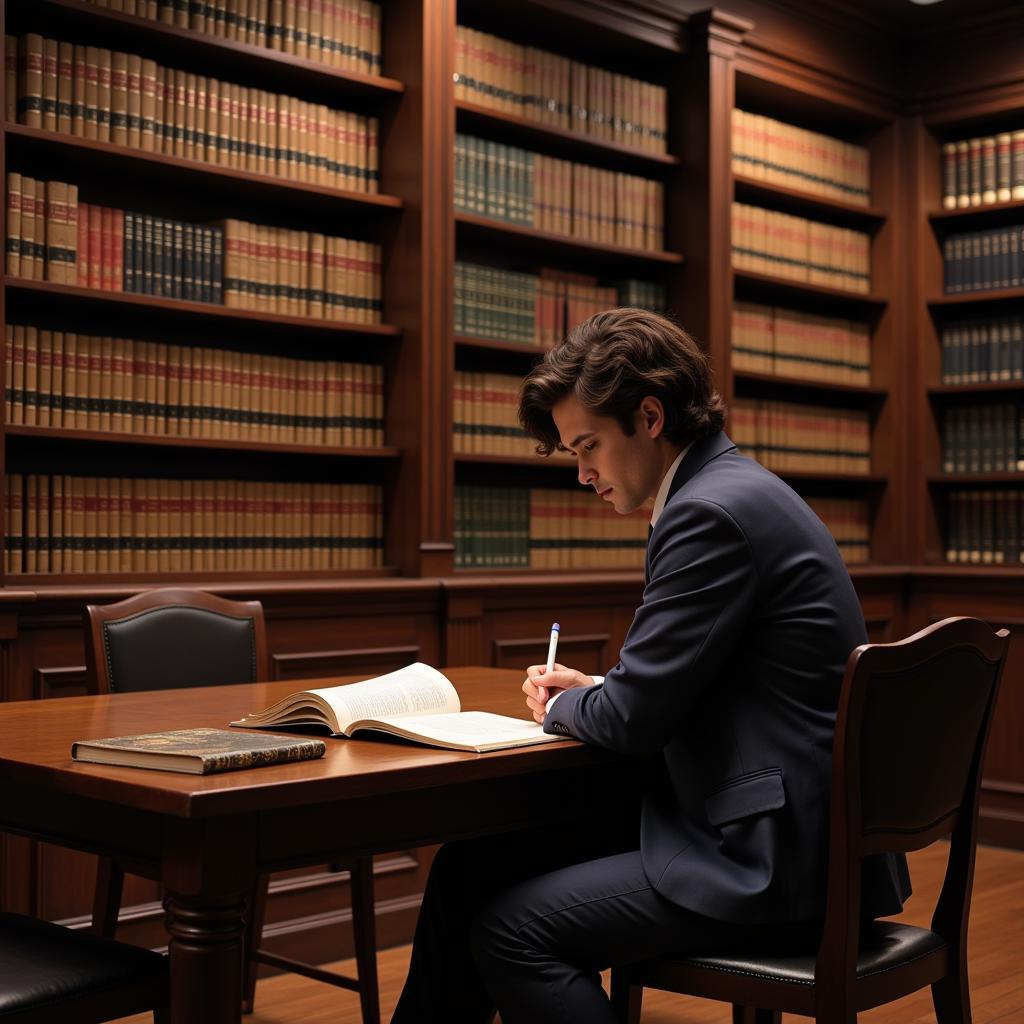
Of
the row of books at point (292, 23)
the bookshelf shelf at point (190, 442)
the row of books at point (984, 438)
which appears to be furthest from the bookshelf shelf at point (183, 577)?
the row of books at point (984, 438)

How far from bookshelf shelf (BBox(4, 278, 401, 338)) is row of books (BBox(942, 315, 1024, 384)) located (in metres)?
2.46

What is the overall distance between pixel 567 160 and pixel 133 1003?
3506mm

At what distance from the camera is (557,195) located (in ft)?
14.7

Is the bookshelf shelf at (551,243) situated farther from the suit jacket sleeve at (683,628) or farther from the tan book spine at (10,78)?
the suit jacket sleeve at (683,628)

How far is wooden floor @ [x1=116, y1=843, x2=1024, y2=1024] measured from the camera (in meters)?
3.13

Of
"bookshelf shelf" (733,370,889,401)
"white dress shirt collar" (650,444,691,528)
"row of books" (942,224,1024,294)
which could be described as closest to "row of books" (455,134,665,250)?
"bookshelf shelf" (733,370,889,401)

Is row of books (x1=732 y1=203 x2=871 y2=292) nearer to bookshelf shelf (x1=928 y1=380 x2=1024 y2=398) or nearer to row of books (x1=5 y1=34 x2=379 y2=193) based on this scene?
bookshelf shelf (x1=928 y1=380 x2=1024 y2=398)

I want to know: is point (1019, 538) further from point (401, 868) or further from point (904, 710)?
point (904, 710)

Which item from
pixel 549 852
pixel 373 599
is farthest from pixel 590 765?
pixel 373 599

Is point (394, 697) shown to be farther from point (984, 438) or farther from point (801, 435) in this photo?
point (984, 438)

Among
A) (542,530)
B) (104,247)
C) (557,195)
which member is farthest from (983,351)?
(104,247)

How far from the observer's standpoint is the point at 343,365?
4.02 metres

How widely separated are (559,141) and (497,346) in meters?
0.74

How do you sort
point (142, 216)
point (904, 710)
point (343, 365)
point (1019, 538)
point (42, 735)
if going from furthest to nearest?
point (1019, 538) < point (343, 365) < point (142, 216) < point (42, 735) < point (904, 710)
